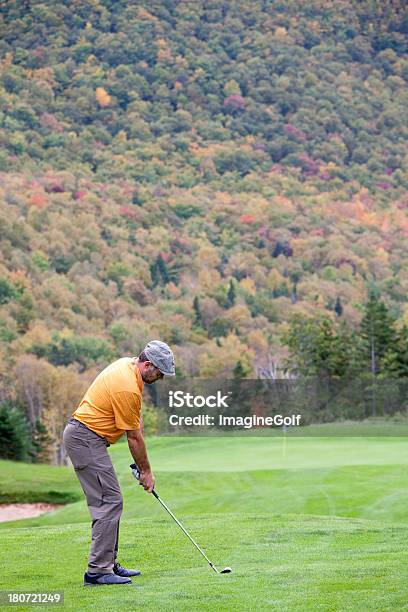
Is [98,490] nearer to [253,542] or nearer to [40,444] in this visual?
[253,542]

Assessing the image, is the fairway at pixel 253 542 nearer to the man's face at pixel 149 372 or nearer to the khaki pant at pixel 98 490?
the khaki pant at pixel 98 490

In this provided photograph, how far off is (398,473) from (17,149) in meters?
105

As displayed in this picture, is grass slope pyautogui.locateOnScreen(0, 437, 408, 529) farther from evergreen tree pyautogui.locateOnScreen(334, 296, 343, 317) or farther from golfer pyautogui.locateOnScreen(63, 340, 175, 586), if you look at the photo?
evergreen tree pyautogui.locateOnScreen(334, 296, 343, 317)

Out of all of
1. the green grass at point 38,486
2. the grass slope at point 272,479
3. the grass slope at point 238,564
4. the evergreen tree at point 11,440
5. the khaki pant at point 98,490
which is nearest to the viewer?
the grass slope at point 238,564

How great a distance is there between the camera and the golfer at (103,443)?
7527 mm

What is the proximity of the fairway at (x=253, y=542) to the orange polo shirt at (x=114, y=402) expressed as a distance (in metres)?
1.05

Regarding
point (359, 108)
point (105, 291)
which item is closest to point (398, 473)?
point (105, 291)

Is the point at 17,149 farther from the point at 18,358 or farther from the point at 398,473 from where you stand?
the point at 398,473

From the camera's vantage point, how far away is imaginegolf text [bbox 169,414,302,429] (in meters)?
26.6

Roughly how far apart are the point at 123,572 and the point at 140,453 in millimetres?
903

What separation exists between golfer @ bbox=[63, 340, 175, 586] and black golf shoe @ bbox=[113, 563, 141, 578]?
7.1 inches

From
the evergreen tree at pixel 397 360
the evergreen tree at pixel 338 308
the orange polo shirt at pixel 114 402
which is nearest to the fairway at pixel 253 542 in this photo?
the orange polo shirt at pixel 114 402

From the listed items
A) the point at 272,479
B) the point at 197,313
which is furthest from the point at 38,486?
the point at 197,313

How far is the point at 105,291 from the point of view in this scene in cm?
9575
